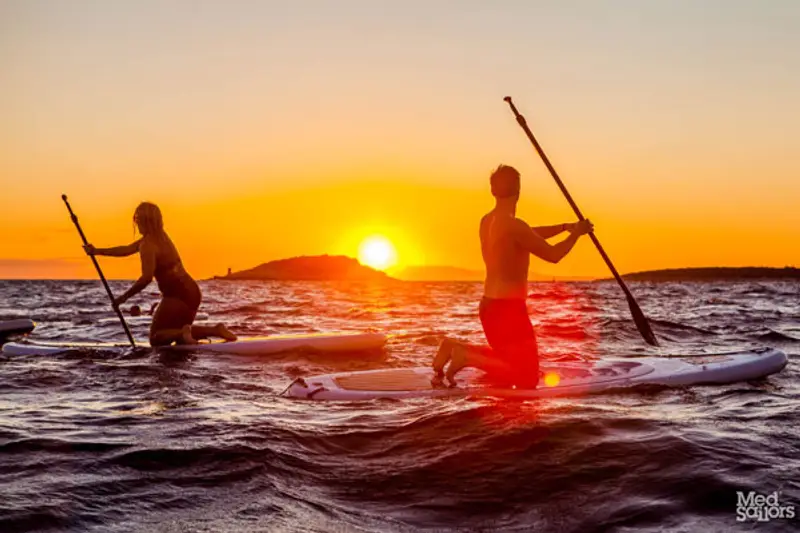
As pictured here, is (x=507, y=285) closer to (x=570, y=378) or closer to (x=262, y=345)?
(x=570, y=378)

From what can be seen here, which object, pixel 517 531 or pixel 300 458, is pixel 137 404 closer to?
pixel 300 458

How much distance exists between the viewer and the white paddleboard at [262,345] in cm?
1098

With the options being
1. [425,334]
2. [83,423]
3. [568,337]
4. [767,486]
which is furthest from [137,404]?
[568,337]

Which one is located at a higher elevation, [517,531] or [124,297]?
[124,297]

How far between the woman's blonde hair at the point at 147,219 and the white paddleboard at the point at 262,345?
5.49ft

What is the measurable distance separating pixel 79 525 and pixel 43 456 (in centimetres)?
A: 157

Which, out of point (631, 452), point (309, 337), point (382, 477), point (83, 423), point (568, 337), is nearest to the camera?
point (382, 477)

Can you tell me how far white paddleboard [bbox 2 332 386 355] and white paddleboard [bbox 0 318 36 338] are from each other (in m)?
3.37

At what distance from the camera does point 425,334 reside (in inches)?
615

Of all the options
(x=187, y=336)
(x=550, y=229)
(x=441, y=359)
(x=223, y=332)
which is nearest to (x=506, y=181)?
(x=550, y=229)

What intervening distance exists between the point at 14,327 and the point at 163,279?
5876 mm

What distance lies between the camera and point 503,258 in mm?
6746

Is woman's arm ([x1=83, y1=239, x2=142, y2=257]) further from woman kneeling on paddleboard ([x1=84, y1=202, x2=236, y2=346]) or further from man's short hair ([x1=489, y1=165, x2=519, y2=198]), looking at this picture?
man's short hair ([x1=489, y1=165, x2=519, y2=198])

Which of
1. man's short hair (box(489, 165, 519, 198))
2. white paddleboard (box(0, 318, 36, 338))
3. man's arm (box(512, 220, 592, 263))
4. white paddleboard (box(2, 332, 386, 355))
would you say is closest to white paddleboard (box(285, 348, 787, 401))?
man's arm (box(512, 220, 592, 263))
